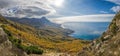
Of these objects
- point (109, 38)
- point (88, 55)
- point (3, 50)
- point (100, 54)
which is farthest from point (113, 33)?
point (3, 50)

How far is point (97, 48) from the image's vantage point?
4800cm

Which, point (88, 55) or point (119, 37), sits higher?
point (119, 37)

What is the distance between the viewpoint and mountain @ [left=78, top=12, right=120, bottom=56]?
43.0m

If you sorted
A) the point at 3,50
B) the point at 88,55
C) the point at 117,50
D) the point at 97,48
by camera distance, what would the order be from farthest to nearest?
the point at 3,50
the point at 88,55
the point at 97,48
the point at 117,50

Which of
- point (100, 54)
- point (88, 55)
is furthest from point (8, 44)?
point (100, 54)

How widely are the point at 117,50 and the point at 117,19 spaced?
834 cm

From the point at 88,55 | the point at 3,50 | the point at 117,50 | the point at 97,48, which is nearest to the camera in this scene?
the point at 117,50

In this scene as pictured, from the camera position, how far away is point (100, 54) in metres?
45.8

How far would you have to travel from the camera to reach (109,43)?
44.8 m

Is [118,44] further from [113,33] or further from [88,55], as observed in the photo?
[88,55]

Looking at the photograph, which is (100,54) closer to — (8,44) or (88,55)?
(88,55)

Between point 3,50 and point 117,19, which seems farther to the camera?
point 3,50

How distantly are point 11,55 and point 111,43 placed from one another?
2903cm

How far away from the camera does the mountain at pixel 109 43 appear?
43.0 metres
